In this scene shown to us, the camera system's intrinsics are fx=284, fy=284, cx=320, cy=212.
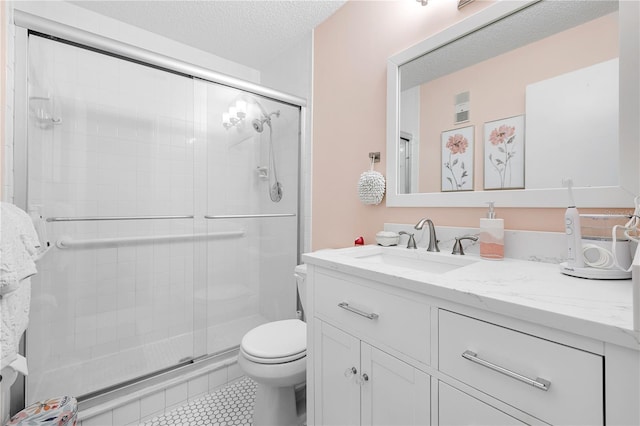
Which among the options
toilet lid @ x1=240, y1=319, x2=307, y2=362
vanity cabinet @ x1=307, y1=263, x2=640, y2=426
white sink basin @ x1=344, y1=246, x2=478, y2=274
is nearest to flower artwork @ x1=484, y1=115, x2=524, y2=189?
white sink basin @ x1=344, y1=246, x2=478, y2=274

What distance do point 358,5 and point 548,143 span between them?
1330 mm

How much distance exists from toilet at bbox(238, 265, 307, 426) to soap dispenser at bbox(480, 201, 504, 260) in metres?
0.91

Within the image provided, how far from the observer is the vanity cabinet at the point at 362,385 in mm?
760

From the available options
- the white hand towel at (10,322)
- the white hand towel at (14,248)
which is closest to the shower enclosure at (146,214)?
the white hand towel at (14,248)

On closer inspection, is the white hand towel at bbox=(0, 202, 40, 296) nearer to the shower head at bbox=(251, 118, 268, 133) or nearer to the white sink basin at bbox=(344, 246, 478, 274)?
the white sink basin at bbox=(344, 246, 478, 274)

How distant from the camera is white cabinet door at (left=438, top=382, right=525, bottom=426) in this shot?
1.98 feet

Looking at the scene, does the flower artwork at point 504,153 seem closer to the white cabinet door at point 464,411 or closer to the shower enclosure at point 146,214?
the white cabinet door at point 464,411

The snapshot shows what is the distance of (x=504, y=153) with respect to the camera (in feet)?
3.56

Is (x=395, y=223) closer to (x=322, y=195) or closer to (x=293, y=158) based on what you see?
(x=322, y=195)

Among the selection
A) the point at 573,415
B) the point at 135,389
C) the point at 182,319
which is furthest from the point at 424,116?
the point at 135,389

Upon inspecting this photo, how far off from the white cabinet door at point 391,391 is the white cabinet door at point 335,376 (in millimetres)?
39

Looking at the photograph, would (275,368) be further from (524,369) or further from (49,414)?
(524,369)

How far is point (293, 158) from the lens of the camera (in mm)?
2094

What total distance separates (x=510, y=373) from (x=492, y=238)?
0.57 m
